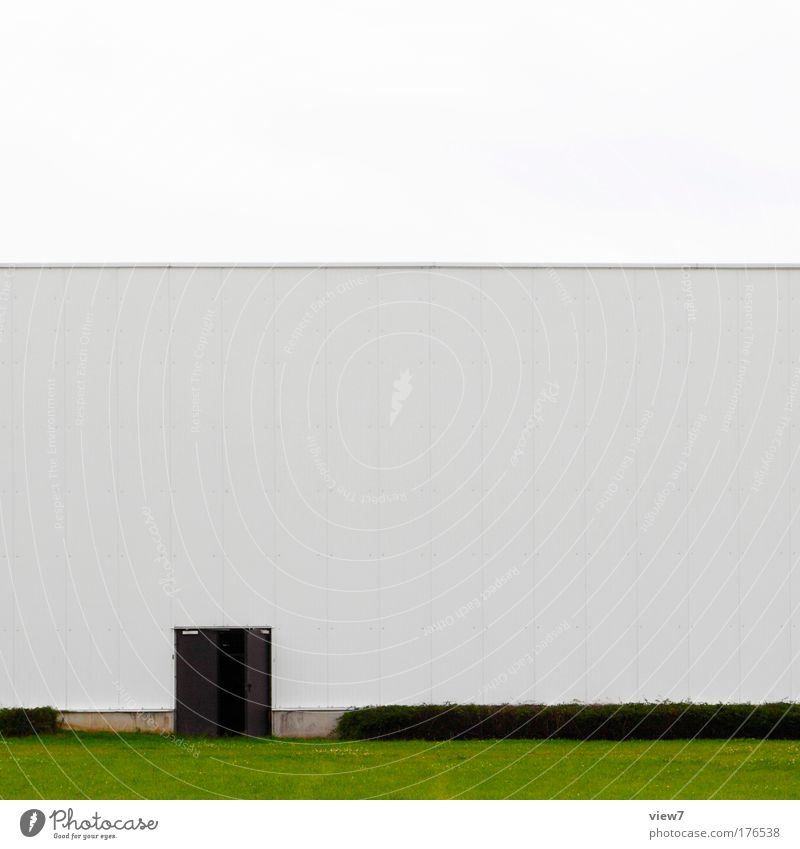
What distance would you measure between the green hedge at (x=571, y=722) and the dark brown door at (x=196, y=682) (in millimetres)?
1719

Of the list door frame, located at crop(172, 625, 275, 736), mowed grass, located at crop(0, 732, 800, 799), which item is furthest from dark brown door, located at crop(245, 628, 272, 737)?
mowed grass, located at crop(0, 732, 800, 799)

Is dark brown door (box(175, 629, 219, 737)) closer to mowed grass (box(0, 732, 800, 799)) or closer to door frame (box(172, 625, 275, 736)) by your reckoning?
door frame (box(172, 625, 275, 736))

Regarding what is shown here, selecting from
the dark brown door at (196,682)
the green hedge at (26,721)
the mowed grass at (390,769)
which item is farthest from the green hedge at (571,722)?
the green hedge at (26,721)

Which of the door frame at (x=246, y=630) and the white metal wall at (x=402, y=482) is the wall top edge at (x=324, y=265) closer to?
the white metal wall at (x=402, y=482)

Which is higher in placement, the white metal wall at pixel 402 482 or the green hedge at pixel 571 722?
the white metal wall at pixel 402 482

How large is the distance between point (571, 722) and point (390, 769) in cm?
332

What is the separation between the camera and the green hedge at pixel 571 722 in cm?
1630

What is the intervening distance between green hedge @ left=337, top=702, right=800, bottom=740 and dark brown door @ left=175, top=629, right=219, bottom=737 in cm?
172

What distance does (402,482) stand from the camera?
17.4m

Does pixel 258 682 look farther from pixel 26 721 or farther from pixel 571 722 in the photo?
pixel 571 722

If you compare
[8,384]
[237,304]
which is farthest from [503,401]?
[8,384]

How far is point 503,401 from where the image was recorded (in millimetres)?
17469

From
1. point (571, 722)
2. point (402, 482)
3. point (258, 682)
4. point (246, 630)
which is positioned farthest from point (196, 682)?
point (571, 722)

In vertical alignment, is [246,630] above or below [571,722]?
above
